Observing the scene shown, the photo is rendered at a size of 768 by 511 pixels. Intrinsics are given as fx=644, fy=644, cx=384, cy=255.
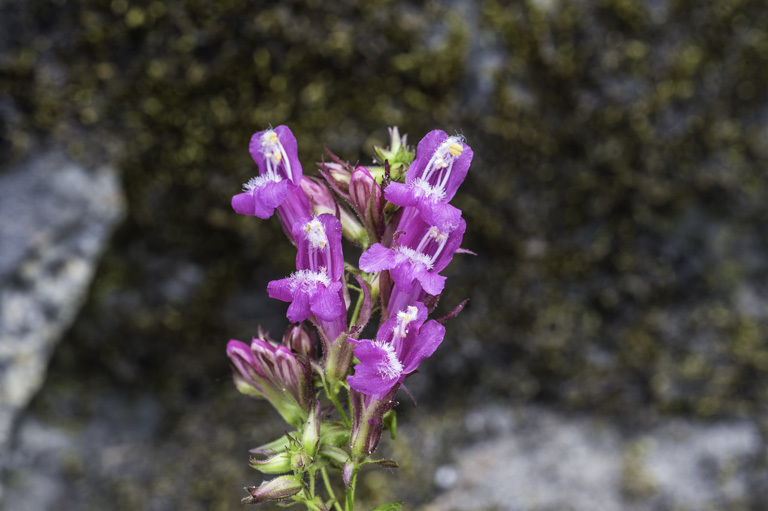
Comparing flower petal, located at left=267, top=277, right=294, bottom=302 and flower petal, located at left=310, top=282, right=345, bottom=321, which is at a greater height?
flower petal, located at left=267, top=277, right=294, bottom=302

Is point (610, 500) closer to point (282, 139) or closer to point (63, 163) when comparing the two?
point (282, 139)

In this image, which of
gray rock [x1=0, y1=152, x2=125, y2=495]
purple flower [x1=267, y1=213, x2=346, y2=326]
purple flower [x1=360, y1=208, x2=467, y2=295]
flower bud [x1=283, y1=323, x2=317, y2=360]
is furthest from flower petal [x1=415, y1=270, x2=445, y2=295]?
gray rock [x1=0, y1=152, x2=125, y2=495]

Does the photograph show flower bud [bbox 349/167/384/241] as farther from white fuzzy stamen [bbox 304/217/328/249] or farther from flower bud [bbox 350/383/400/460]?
flower bud [bbox 350/383/400/460]

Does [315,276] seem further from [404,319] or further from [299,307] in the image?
[404,319]

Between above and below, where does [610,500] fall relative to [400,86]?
below

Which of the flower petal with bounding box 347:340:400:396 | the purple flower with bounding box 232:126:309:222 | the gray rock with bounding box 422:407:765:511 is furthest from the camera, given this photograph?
the gray rock with bounding box 422:407:765:511

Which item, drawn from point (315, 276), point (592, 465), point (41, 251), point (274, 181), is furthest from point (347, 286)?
point (592, 465)

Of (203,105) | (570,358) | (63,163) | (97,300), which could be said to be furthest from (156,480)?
(570,358)

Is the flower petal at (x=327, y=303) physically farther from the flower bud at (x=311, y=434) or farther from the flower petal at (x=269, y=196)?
the flower bud at (x=311, y=434)
